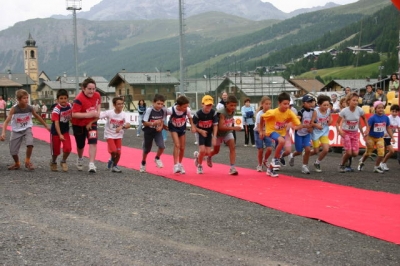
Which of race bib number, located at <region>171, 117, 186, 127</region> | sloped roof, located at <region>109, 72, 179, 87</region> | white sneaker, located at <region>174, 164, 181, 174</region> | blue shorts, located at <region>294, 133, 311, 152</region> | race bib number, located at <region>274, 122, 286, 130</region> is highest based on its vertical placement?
sloped roof, located at <region>109, 72, 179, 87</region>

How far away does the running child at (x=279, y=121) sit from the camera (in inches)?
521

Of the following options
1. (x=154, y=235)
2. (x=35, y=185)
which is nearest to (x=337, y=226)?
(x=154, y=235)

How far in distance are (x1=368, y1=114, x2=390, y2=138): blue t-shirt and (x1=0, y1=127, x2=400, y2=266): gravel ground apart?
578cm

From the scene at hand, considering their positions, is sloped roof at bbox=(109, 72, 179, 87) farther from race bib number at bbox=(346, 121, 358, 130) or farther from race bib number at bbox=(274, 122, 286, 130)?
race bib number at bbox=(274, 122, 286, 130)

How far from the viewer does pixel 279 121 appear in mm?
13359

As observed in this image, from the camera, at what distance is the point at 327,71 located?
145 m

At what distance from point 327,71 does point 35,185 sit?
139 m

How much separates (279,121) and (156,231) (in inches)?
265

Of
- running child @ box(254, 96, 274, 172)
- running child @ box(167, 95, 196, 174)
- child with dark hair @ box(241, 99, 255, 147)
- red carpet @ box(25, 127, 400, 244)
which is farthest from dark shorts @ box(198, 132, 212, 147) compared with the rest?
child with dark hair @ box(241, 99, 255, 147)

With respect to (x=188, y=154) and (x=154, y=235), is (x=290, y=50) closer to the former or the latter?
(x=188, y=154)

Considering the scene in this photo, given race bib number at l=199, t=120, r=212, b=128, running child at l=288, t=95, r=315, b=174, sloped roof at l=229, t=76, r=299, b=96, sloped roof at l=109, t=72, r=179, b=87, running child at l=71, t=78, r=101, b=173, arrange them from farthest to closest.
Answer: sloped roof at l=109, t=72, r=179, b=87, sloped roof at l=229, t=76, r=299, b=96, running child at l=288, t=95, r=315, b=174, race bib number at l=199, t=120, r=212, b=128, running child at l=71, t=78, r=101, b=173

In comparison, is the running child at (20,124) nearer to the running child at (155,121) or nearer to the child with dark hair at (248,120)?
the running child at (155,121)

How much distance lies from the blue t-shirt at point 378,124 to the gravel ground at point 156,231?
578 centimetres

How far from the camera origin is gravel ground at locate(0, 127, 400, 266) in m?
6.10
